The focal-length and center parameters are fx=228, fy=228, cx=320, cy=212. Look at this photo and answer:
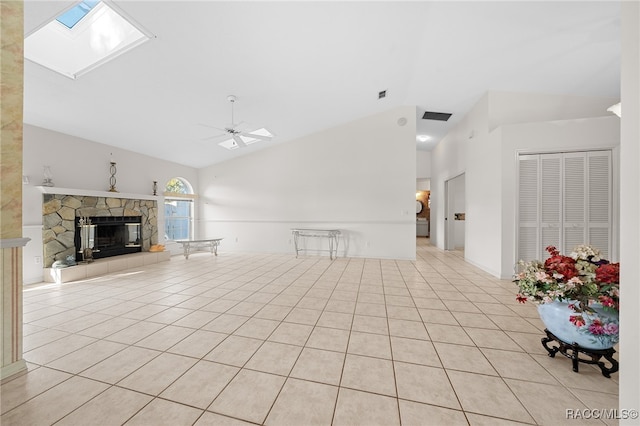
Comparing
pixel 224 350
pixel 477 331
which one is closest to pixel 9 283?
pixel 224 350

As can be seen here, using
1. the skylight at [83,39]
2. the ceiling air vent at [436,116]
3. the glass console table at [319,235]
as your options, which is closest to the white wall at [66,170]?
the skylight at [83,39]

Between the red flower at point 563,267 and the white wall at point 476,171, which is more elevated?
the white wall at point 476,171

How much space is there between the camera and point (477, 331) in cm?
223

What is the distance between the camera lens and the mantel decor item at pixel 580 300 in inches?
60.7

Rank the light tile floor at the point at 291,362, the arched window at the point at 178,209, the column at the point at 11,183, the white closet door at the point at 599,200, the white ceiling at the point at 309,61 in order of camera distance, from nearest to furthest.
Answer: the light tile floor at the point at 291,362 < the column at the point at 11,183 < the white ceiling at the point at 309,61 < the white closet door at the point at 599,200 < the arched window at the point at 178,209

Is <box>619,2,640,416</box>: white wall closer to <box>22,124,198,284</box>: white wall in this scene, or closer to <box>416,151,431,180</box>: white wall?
<box>22,124,198,284</box>: white wall

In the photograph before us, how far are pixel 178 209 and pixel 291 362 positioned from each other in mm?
7036

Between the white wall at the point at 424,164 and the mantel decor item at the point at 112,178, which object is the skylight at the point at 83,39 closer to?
the mantel decor item at the point at 112,178

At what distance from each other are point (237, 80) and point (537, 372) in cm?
484

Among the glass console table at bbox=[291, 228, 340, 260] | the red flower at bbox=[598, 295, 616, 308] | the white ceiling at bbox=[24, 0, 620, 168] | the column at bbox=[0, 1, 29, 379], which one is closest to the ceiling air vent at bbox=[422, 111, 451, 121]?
the white ceiling at bbox=[24, 0, 620, 168]

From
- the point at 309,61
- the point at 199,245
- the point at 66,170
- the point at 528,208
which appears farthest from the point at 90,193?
the point at 528,208

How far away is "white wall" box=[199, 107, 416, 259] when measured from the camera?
576 centimetres

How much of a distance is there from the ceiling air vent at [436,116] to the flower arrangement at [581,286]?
4.86 meters

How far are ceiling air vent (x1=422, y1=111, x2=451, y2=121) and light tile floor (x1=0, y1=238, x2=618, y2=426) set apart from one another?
14.1 feet
